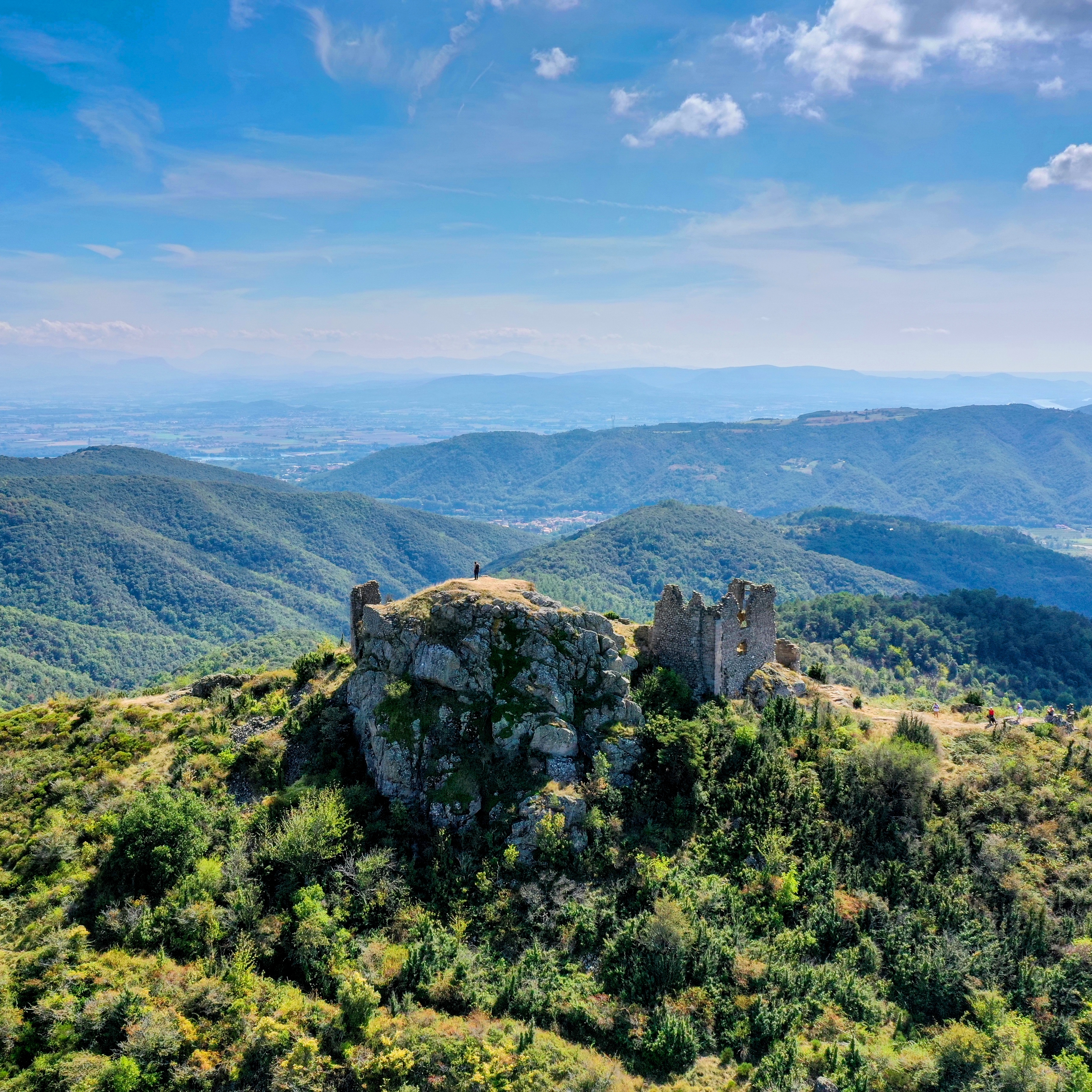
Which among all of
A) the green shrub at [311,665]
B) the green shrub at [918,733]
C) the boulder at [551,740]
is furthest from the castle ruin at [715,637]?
the green shrub at [311,665]

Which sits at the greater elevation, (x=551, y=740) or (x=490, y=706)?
(x=490, y=706)

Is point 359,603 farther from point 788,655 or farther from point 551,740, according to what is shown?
point 788,655

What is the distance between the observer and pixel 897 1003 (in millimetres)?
25203

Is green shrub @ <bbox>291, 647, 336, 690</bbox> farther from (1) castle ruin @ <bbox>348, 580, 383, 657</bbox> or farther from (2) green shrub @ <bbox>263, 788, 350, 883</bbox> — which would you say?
(2) green shrub @ <bbox>263, 788, 350, 883</bbox>

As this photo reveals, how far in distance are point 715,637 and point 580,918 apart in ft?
47.6

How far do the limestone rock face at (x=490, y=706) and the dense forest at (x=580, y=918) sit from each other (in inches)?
47.0

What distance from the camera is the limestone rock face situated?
3016 cm

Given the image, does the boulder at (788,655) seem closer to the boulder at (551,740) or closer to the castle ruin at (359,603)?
the boulder at (551,740)


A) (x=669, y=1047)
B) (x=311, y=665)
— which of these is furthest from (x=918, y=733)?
(x=311, y=665)

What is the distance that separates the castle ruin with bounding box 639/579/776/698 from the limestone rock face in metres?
A: 3.01

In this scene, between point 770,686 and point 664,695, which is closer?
point 664,695

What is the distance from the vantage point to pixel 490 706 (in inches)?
1260

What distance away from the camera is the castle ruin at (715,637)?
117 ft

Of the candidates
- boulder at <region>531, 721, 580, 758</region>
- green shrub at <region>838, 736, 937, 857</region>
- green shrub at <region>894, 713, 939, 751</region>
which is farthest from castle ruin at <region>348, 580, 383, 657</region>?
green shrub at <region>894, 713, 939, 751</region>
